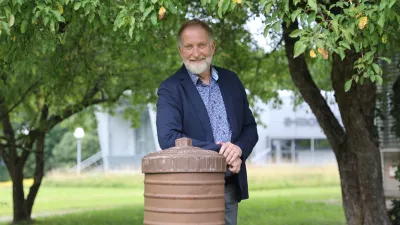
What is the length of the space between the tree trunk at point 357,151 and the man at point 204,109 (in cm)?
488

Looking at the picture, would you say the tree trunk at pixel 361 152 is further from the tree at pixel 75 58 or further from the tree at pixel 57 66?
the tree at pixel 57 66

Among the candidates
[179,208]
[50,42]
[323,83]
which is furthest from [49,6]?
[323,83]

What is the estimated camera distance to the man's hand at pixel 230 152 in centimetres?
425

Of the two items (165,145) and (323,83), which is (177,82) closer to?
(165,145)

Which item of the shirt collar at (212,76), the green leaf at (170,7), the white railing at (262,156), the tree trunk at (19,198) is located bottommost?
the tree trunk at (19,198)

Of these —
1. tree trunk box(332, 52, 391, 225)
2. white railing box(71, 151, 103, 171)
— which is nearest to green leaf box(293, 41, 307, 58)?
tree trunk box(332, 52, 391, 225)

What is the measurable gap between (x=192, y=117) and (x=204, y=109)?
3.6 inches

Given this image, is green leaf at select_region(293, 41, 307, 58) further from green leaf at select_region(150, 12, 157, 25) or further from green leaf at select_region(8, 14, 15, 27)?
green leaf at select_region(8, 14, 15, 27)

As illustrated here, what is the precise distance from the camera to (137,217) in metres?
17.6

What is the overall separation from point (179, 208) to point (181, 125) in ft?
2.12

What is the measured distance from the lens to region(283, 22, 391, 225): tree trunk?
9578 millimetres

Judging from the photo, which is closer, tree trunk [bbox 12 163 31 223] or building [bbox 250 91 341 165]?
tree trunk [bbox 12 163 31 223]

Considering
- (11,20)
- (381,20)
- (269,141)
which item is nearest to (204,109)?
(381,20)

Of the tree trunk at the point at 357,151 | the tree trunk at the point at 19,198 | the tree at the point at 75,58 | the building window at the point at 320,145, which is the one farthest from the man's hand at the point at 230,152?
the building window at the point at 320,145
